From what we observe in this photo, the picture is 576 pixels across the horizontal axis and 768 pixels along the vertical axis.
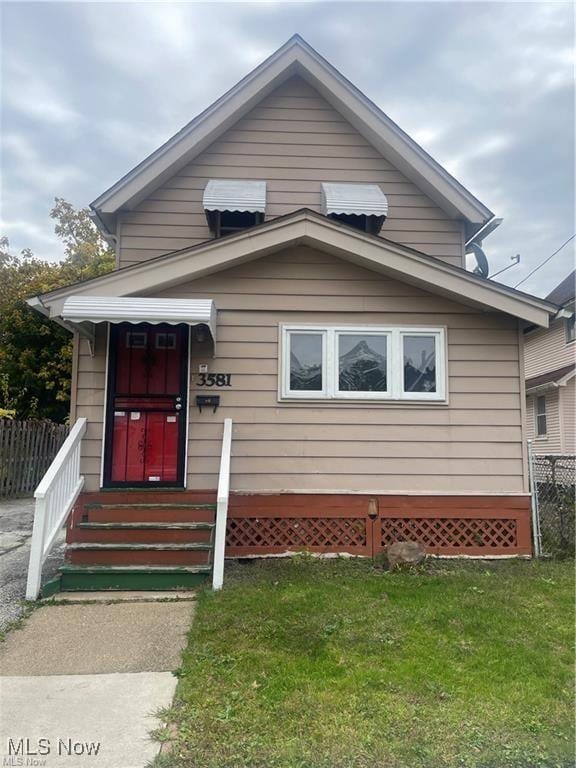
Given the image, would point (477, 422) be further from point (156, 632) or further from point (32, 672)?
point (32, 672)

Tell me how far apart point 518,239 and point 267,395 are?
905 inches

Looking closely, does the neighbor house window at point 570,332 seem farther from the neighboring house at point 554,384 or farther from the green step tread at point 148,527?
the green step tread at point 148,527

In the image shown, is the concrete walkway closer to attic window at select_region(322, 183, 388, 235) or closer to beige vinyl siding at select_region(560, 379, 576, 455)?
attic window at select_region(322, 183, 388, 235)

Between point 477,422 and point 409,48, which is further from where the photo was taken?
point 409,48

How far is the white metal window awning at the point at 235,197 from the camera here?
696cm

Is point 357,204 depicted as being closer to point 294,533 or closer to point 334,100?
point 334,100

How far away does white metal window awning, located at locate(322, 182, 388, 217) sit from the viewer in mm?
7047

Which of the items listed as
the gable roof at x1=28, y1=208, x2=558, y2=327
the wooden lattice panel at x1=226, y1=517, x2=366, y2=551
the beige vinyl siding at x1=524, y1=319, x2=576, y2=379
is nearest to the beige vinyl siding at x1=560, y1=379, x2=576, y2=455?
the beige vinyl siding at x1=524, y1=319, x2=576, y2=379

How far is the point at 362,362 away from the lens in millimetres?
6328

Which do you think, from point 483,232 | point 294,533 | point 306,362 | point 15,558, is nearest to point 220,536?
point 294,533

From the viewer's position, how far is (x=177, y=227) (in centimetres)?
732

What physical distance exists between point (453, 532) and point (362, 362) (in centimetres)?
239

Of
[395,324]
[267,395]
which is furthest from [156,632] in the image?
[395,324]

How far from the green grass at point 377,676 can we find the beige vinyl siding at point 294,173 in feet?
16.3
